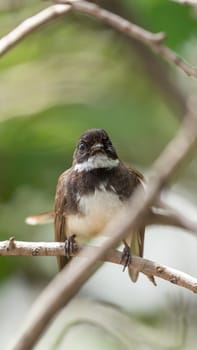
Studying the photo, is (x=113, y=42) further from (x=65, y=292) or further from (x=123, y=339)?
Answer: (x=65, y=292)

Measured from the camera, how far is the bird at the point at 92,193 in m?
2.76

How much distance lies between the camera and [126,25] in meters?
1.93

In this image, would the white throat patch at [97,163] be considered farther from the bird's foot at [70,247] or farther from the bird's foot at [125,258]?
the bird's foot at [125,258]

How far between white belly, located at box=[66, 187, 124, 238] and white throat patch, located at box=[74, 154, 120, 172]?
0.54 feet

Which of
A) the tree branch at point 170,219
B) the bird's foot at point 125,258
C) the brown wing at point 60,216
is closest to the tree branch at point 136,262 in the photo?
the bird's foot at point 125,258

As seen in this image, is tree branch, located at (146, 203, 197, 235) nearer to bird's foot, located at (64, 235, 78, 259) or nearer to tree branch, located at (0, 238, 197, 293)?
tree branch, located at (0, 238, 197, 293)

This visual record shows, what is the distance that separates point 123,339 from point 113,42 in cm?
136

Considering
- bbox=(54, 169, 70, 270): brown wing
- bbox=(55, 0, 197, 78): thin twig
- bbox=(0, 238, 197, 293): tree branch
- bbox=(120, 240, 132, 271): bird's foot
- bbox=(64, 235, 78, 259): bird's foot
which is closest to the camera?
bbox=(55, 0, 197, 78): thin twig

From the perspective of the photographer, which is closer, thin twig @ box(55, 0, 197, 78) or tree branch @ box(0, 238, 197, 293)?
thin twig @ box(55, 0, 197, 78)

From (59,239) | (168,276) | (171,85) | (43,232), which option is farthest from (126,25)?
(43,232)

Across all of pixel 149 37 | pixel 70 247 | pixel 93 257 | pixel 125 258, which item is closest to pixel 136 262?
pixel 125 258

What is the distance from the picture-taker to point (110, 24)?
2.14m

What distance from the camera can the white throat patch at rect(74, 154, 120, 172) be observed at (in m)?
2.99

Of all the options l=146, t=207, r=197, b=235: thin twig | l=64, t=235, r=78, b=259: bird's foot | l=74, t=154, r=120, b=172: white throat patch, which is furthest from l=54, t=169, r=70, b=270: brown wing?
l=146, t=207, r=197, b=235: thin twig
